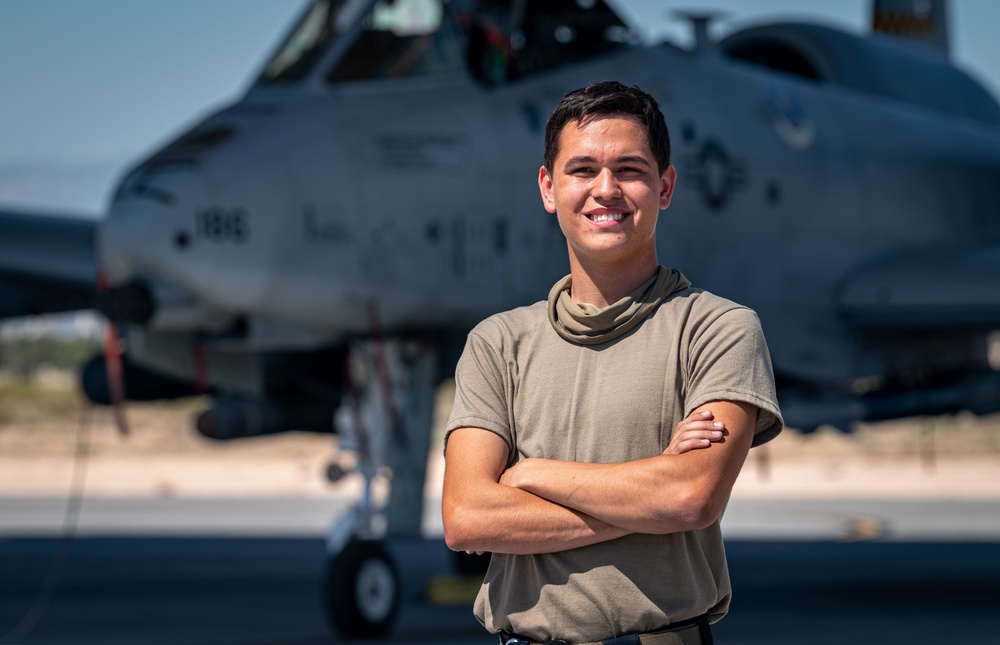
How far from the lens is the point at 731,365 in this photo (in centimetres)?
297

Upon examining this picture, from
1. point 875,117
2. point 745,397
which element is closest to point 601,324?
point 745,397

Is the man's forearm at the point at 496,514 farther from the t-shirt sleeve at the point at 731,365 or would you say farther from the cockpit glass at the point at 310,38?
the cockpit glass at the point at 310,38

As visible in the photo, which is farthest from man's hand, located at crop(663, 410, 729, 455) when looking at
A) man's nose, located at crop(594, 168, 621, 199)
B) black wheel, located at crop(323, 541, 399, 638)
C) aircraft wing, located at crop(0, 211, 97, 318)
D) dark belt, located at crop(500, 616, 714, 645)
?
aircraft wing, located at crop(0, 211, 97, 318)

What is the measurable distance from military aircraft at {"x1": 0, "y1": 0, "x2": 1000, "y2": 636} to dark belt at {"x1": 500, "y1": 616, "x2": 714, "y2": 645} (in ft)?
20.0

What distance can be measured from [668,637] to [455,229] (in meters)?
7.00

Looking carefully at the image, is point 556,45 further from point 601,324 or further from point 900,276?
point 601,324

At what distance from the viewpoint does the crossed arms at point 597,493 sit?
2.90 metres

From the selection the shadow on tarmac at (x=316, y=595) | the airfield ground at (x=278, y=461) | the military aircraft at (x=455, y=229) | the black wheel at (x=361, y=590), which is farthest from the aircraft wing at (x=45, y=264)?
the airfield ground at (x=278, y=461)

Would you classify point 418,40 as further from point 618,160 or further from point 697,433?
point 697,433

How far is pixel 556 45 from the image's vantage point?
1043 centimetres

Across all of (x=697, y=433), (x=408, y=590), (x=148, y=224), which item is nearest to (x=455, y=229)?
(x=148, y=224)

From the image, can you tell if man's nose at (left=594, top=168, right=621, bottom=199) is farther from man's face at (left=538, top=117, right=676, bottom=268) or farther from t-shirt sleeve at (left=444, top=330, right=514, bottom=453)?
t-shirt sleeve at (left=444, top=330, right=514, bottom=453)

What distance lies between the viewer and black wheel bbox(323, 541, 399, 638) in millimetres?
9867

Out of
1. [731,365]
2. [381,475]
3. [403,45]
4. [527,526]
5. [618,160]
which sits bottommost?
[381,475]
